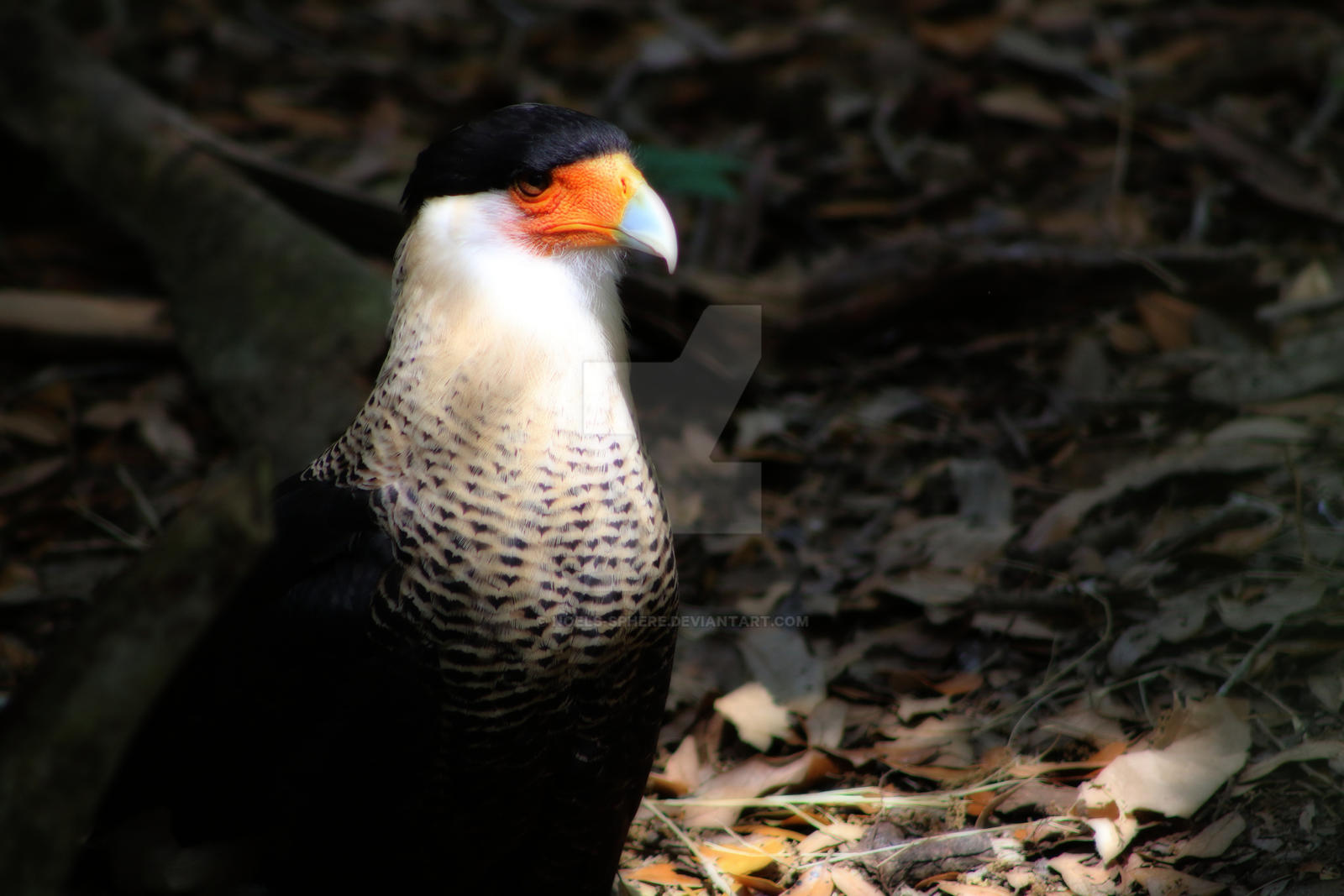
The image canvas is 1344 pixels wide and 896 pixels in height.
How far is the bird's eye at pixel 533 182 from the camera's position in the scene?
2.73 metres

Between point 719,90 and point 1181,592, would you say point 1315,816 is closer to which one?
point 1181,592

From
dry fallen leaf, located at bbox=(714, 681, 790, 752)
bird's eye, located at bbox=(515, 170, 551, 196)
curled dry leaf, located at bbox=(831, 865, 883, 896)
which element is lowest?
dry fallen leaf, located at bbox=(714, 681, 790, 752)

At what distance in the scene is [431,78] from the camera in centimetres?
738

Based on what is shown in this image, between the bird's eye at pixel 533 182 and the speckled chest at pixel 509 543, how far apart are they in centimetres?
48

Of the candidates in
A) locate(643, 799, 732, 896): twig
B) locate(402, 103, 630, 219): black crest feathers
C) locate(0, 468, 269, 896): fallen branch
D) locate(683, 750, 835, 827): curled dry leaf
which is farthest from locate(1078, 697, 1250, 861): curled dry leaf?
locate(0, 468, 269, 896): fallen branch

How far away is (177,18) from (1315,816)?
7.60 m

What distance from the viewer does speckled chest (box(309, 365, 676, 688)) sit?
8.38 feet

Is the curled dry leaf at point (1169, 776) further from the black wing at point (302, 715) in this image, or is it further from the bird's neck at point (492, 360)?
the black wing at point (302, 715)

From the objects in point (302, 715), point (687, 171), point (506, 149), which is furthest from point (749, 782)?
point (687, 171)

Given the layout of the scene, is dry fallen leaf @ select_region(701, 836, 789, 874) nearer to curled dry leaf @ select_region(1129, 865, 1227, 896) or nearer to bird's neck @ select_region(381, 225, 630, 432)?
curled dry leaf @ select_region(1129, 865, 1227, 896)

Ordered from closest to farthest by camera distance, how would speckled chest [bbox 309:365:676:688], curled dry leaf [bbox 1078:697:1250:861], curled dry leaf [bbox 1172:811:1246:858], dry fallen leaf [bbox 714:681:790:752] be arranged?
1. speckled chest [bbox 309:365:676:688]
2. curled dry leaf [bbox 1172:811:1246:858]
3. curled dry leaf [bbox 1078:697:1250:861]
4. dry fallen leaf [bbox 714:681:790:752]

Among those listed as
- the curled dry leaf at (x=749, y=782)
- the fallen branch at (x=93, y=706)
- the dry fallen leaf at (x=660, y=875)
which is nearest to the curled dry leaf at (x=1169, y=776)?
the curled dry leaf at (x=749, y=782)

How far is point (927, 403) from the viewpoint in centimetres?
490

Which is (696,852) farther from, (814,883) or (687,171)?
(687,171)
